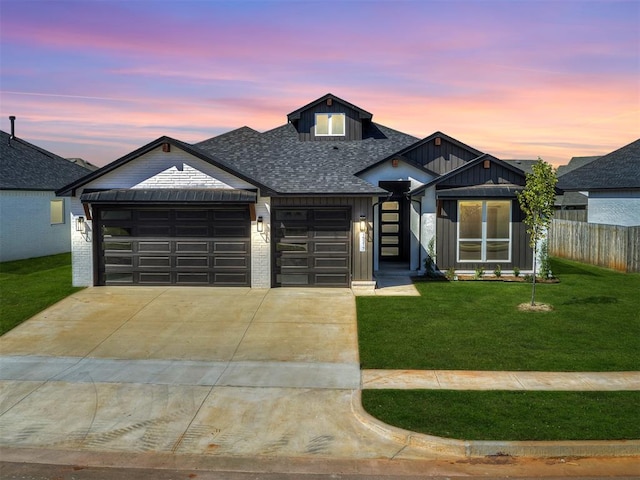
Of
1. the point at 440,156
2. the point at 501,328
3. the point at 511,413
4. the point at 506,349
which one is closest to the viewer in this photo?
the point at 511,413

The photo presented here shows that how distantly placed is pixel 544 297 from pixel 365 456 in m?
10.5

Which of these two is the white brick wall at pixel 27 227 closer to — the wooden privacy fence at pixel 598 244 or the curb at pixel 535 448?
the curb at pixel 535 448

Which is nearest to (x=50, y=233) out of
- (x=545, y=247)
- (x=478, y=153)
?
(x=478, y=153)

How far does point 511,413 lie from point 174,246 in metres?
11.6

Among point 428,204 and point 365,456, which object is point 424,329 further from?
point 428,204

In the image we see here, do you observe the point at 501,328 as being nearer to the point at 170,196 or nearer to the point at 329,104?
the point at 170,196

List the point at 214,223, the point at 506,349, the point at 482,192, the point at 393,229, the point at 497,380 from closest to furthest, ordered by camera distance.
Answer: the point at 497,380
the point at 506,349
the point at 214,223
the point at 482,192
the point at 393,229

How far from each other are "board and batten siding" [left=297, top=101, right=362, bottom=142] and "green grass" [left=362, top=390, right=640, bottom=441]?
1691cm

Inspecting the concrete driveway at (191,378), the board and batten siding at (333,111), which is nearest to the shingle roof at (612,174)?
the board and batten siding at (333,111)

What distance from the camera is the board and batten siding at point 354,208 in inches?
663

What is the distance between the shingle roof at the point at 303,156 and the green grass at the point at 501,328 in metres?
3.95

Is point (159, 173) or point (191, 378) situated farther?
point (159, 173)

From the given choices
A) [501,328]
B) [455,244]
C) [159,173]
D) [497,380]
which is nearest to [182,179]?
[159,173]

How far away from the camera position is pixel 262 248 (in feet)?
55.0
